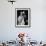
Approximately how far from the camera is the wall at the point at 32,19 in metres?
5.42

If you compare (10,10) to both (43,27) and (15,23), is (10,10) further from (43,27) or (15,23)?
(43,27)

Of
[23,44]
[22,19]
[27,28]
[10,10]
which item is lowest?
[23,44]

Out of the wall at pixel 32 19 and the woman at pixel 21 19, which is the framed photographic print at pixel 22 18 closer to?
the woman at pixel 21 19

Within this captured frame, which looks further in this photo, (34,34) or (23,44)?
(34,34)

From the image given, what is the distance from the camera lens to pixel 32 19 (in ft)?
17.8

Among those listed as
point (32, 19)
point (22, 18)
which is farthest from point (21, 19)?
point (32, 19)

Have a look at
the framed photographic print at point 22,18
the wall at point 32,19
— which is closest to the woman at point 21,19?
the framed photographic print at point 22,18

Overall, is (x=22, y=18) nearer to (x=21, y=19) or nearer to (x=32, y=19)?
(x=21, y=19)


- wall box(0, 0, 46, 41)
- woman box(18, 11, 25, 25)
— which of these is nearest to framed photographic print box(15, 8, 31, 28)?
woman box(18, 11, 25, 25)

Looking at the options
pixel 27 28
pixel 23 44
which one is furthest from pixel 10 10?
pixel 23 44

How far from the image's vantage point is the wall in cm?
542

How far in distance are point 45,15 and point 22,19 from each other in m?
0.90

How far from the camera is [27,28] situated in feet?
17.9

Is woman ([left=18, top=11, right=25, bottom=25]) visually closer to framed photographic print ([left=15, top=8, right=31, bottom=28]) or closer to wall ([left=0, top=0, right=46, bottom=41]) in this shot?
framed photographic print ([left=15, top=8, right=31, bottom=28])
